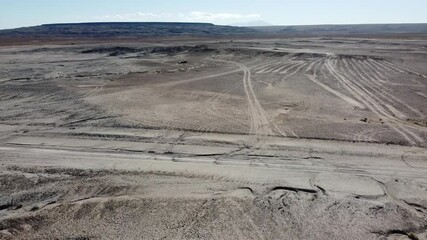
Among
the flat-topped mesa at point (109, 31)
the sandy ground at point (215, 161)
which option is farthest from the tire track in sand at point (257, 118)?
the flat-topped mesa at point (109, 31)

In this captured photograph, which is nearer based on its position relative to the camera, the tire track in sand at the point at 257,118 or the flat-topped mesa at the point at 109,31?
the tire track in sand at the point at 257,118

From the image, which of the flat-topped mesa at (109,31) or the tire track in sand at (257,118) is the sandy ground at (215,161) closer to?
the tire track in sand at (257,118)

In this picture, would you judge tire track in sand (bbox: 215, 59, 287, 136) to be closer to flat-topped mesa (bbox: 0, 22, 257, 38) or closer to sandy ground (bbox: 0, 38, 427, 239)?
sandy ground (bbox: 0, 38, 427, 239)

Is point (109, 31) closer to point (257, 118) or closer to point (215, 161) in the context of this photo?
point (257, 118)

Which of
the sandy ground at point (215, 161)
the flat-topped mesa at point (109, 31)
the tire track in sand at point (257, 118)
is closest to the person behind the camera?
the sandy ground at point (215, 161)

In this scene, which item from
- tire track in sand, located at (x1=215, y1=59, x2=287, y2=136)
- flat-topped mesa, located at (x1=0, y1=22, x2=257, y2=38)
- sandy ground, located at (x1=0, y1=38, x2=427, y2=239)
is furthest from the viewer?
flat-topped mesa, located at (x1=0, y1=22, x2=257, y2=38)

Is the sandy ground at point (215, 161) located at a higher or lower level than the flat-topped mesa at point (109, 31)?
lower

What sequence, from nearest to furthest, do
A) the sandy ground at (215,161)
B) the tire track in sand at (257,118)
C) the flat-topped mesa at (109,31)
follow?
the sandy ground at (215,161), the tire track in sand at (257,118), the flat-topped mesa at (109,31)

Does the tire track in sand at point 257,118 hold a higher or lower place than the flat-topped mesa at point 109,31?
lower

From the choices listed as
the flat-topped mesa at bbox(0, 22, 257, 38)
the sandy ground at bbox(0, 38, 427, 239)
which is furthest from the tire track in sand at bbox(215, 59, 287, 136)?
the flat-topped mesa at bbox(0, 22, 257, 38)
